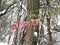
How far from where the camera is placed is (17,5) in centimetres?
650

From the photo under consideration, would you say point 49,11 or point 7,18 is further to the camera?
point 7,18

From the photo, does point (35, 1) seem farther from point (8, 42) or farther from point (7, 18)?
point (8, 42)

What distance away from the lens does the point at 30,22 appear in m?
3.93

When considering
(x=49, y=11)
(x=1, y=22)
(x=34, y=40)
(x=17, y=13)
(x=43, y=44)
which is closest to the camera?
(x=49, y=11)

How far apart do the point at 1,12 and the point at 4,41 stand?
3.26ft

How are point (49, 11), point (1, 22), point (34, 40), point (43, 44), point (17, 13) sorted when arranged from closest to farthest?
point (49, 11) < point (34, 40) < point (43, 44) < point (17, 13) < point (1, 22)

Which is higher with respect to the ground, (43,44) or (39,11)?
(39,11)

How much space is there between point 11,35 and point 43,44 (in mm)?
1400

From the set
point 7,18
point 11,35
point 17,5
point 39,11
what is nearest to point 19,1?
point 17,5

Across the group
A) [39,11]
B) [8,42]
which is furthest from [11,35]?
[39,11]

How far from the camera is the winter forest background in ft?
13.4

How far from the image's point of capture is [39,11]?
4.32 m

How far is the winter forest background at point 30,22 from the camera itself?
407 cm

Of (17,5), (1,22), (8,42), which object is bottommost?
(8,42)
